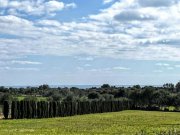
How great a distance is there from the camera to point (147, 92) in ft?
457

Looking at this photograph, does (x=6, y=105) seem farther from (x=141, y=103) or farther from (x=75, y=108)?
(x=141, y=103)

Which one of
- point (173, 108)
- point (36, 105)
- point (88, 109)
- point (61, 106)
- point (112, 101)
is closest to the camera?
point (36, 105)

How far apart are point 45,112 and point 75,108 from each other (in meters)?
12.1

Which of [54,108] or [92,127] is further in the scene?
[54,108]

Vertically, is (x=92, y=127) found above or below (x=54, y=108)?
below

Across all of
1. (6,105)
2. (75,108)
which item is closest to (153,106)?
(75,108)

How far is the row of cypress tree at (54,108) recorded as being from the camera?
8512 centimetres

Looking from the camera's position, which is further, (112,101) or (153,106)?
(153,106)

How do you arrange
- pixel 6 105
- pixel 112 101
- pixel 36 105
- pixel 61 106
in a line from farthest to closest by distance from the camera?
pixel 112 101
pixel 61 106
pixel 36 105
pixel 6 105

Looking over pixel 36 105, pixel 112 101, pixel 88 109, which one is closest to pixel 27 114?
pixel 36 105

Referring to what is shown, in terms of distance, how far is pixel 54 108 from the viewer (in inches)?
3686

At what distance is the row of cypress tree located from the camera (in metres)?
85.1

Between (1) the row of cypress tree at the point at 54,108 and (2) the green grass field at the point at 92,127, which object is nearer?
(2) the green grass field at the point at 92,127

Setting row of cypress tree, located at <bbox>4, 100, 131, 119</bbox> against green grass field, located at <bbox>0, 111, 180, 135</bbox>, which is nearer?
green grass field, located at <bbox>0, 111, 180, 135</bbox>
